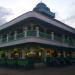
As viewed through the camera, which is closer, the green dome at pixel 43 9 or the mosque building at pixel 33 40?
the mosque building at pixel 33 40

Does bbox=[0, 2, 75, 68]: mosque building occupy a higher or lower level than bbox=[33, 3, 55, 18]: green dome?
lower

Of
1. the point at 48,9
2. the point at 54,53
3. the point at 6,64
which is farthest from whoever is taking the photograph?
the point at 48,9

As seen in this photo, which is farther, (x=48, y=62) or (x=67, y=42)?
(x=67, y=42)

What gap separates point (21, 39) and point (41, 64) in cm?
490

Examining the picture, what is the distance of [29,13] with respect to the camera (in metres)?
24.5

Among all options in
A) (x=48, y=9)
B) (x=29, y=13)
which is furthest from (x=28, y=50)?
(x=48, y=9)

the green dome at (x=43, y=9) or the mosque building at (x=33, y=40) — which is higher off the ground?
the green dome at (x=43, y=9)

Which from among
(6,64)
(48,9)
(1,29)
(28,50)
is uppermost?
(48,9)

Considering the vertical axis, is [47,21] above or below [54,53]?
above

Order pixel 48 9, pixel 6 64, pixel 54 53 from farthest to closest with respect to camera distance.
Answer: pixel 48 9, pixel 54 53, pixel 6 64

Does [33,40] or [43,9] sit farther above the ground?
[43,9]

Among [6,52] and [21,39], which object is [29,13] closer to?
[21,39]

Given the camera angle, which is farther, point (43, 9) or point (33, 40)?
point (43, 9)

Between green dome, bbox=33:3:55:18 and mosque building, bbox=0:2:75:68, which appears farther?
green dome, bbox=33:3:55:18
